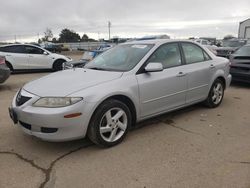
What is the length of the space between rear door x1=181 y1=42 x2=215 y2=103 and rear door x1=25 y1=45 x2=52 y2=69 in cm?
902

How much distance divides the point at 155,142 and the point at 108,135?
0.73 m

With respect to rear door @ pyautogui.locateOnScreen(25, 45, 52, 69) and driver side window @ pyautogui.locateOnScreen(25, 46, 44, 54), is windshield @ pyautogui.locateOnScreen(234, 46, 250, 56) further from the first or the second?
driver side window @ pyautogui.locateOnScreen(25, 46, 44, 54)

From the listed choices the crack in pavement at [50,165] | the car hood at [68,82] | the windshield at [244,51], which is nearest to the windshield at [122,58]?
the car hood at [68,82]

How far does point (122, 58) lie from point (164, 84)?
2.81 ft

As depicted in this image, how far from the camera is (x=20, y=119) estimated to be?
384 cm

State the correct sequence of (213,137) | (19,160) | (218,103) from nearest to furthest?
(19,160)
(213,137)
(218,103)

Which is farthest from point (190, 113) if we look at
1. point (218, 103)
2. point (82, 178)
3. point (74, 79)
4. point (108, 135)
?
point (82, 178)

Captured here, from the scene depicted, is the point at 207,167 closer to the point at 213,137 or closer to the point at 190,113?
the point at 213,137

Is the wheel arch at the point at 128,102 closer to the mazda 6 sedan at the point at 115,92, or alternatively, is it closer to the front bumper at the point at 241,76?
the mazda 6 sedan at the point at 115,92

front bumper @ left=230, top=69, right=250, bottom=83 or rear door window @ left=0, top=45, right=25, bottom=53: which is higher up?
rear door window @ left=0, top=45, right=25, bottom=53

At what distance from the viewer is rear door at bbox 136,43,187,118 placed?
442 centimetres

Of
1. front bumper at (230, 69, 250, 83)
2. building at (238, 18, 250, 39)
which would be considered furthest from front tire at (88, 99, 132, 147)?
building at (238, 18, 250, 39)

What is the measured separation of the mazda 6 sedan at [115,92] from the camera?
11.9ft

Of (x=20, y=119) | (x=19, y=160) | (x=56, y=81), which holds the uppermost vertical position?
(x=56, y=81)
